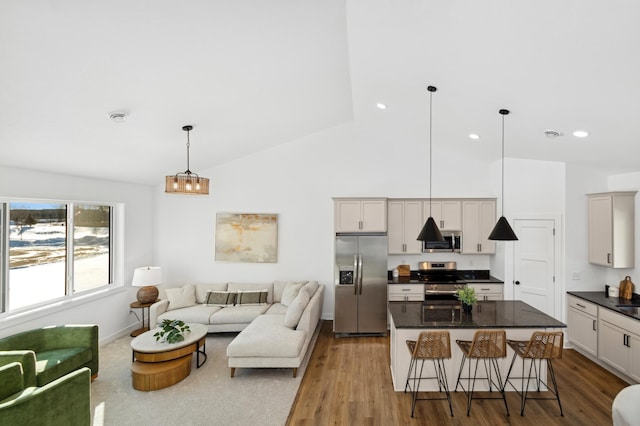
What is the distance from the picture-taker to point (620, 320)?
3957 millimetres

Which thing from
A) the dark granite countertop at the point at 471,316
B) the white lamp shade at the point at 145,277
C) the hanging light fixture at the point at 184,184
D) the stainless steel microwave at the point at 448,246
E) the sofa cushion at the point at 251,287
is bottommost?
the sofa cushion at the point at 251,287

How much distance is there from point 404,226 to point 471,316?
2.39 metres

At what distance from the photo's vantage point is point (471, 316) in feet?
12.6

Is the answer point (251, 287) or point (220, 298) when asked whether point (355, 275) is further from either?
point (220, 298)

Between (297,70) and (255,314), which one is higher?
(297,70)

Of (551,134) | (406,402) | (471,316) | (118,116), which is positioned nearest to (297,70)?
(118,116)

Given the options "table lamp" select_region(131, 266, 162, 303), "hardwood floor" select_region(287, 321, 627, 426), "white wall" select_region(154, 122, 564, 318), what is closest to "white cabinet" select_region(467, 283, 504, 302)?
"white wall" select_region(154, 122, 564, 318)

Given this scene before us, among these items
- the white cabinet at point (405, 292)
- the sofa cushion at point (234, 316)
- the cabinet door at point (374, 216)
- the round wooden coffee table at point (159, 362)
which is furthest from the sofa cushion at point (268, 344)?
the cabinet door at point (374, 216)

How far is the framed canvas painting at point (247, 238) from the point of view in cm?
631

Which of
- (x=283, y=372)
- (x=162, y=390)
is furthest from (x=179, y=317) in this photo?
(x=283, y=372)

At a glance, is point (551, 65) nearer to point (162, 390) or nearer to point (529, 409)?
point (529, 409)

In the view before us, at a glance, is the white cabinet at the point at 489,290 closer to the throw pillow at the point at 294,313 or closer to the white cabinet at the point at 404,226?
the white cabinet at the point at 404,226

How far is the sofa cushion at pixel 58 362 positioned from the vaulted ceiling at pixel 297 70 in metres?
2.22

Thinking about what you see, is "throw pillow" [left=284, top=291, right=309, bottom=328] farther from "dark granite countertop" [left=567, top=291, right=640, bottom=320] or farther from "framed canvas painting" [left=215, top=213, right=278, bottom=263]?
"dark granite countertop" [left=567, top=291, right=640, bottom=320]
